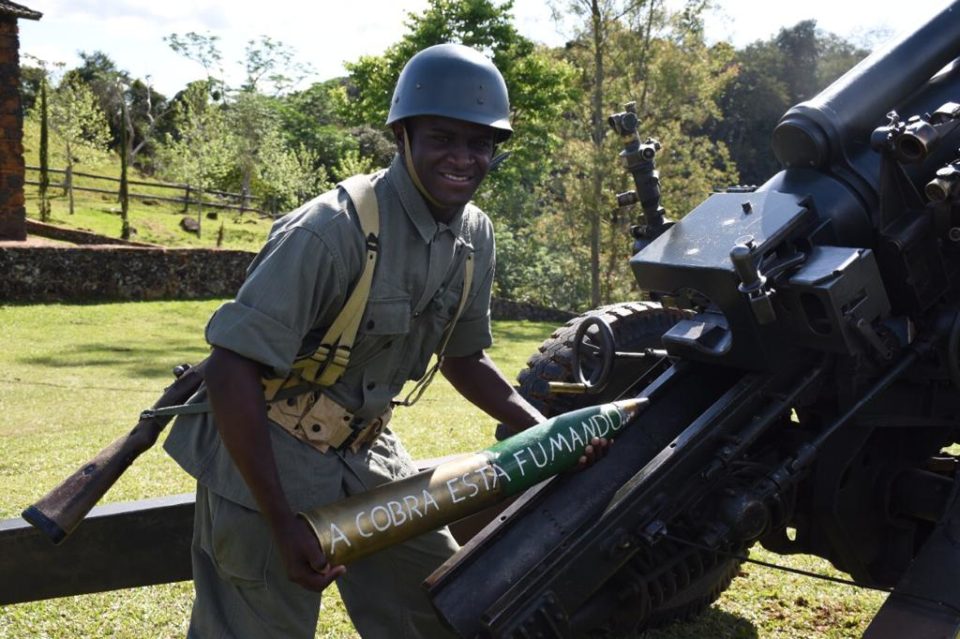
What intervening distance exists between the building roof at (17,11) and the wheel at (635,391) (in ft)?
57.9

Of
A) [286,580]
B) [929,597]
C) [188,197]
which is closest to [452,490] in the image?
[286,580]

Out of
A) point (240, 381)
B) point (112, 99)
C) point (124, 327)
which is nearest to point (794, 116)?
point (240, 381)

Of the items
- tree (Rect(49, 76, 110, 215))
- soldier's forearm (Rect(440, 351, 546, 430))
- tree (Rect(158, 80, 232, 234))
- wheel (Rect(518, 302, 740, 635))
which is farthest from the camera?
tree (Rect(158, 80, 232, 234))

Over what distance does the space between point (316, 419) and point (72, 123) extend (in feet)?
105

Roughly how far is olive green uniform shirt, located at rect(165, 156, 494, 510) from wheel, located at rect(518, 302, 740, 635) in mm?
638

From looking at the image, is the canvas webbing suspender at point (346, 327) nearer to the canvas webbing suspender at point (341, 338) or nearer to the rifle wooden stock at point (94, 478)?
the canvas webbing suspender at point (341, 338)

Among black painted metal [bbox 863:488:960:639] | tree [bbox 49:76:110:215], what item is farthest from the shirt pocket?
tree [bbox 49:76:110:215]

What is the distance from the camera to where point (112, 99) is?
48000 mm

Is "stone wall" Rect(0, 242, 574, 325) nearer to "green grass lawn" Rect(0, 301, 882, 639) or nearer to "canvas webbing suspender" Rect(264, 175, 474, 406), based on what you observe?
"green grass lawn" Rect(0, 301, 882, 639)

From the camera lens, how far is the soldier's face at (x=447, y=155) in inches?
105

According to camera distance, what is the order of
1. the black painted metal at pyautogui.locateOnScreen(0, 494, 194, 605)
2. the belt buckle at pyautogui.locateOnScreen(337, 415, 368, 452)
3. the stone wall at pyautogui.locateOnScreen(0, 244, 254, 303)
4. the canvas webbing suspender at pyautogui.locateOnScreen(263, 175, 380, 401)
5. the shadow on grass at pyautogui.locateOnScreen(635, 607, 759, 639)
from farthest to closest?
the stone wall at pyautogui.locateOnScreen(0, 244, 254, 303) → the shadow on grass at pyautogui.locateOnScreen(635, 607, 759, 639) → the black painted metal at pyautogui.locateOnScreen(0, 494, 194, 605) → the belt buckle at pyautogui.locateOnScreen(337, 415, 368, 452) → the canvas webbing suspender at pyautogui.locateOnScreen(263, 175, 380, 401)

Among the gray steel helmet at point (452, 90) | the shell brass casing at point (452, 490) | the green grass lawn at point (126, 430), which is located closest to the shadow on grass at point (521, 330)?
the green grass lawn at point (126, 430)

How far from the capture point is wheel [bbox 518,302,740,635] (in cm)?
291

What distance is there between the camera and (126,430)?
26.3ft
